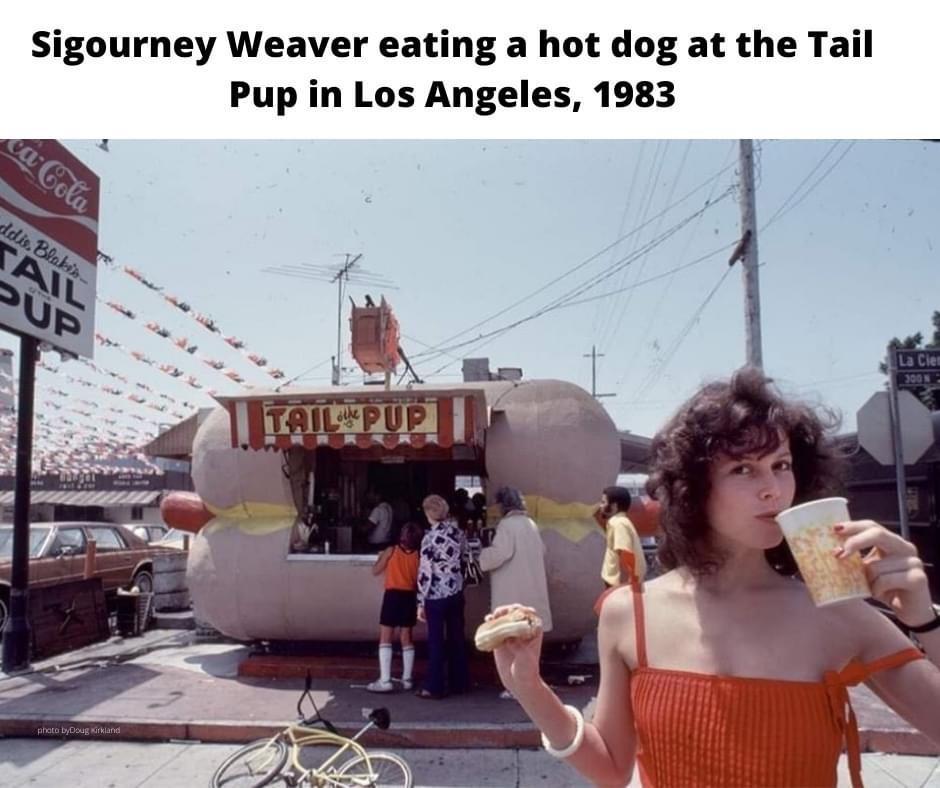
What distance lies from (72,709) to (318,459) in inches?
147

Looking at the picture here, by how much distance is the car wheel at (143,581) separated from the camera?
1146 centimetres

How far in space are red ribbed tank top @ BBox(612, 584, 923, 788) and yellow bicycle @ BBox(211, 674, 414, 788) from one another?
2.75 metres

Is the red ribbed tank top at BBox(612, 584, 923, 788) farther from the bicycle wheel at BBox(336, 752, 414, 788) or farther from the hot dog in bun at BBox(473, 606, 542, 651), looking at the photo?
the bicycle wheel at BBox(336, 752, 414, 788)

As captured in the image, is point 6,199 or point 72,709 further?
point 6,199

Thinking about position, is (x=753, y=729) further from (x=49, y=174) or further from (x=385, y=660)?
(x=49, y=174)

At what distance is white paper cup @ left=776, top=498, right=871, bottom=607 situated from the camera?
131 cm

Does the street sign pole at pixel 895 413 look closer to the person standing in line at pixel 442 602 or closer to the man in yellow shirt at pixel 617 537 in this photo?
the man in yellow shirt at pixel 617 537

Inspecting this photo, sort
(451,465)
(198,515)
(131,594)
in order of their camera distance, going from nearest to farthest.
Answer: (198,515) < (131,594) < (451,465)

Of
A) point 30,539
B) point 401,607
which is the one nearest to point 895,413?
point 401,607

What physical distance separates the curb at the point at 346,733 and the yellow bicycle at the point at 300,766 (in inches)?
45.9

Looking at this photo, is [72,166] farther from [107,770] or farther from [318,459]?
[107,770]

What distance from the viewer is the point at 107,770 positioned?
4.79 metres
